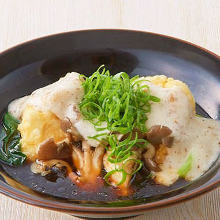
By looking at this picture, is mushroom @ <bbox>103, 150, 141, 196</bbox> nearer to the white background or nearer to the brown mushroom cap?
the brown mushroom cap

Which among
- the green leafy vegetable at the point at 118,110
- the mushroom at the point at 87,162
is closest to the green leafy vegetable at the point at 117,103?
the green leafy vegetable at the point at 118,110

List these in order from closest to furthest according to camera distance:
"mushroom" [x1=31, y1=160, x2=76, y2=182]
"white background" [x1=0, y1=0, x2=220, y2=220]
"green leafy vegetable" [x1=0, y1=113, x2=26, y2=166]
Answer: "mushroom" [x1=31, y1=160, x2=76, y2=182] < "green leafy vegetable" [x1=0, y1=113, x2=26, y2=166] < "white background" [x1=0, y1=0, x2=220, y2=220]

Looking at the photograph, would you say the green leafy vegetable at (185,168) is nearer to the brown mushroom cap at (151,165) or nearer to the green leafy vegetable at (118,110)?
the brown mushroom cap at (151,165)

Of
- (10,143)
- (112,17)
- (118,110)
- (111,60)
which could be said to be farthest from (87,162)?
(112,17)

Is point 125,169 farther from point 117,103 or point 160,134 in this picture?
point 117,103

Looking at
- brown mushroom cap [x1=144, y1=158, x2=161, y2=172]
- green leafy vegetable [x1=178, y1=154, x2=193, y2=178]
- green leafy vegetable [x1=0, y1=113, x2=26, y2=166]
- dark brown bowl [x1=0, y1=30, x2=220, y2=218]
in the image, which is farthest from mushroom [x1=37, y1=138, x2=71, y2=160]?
green leafy vegetable [x1=178, y1=154, x2=193, y2=178]
